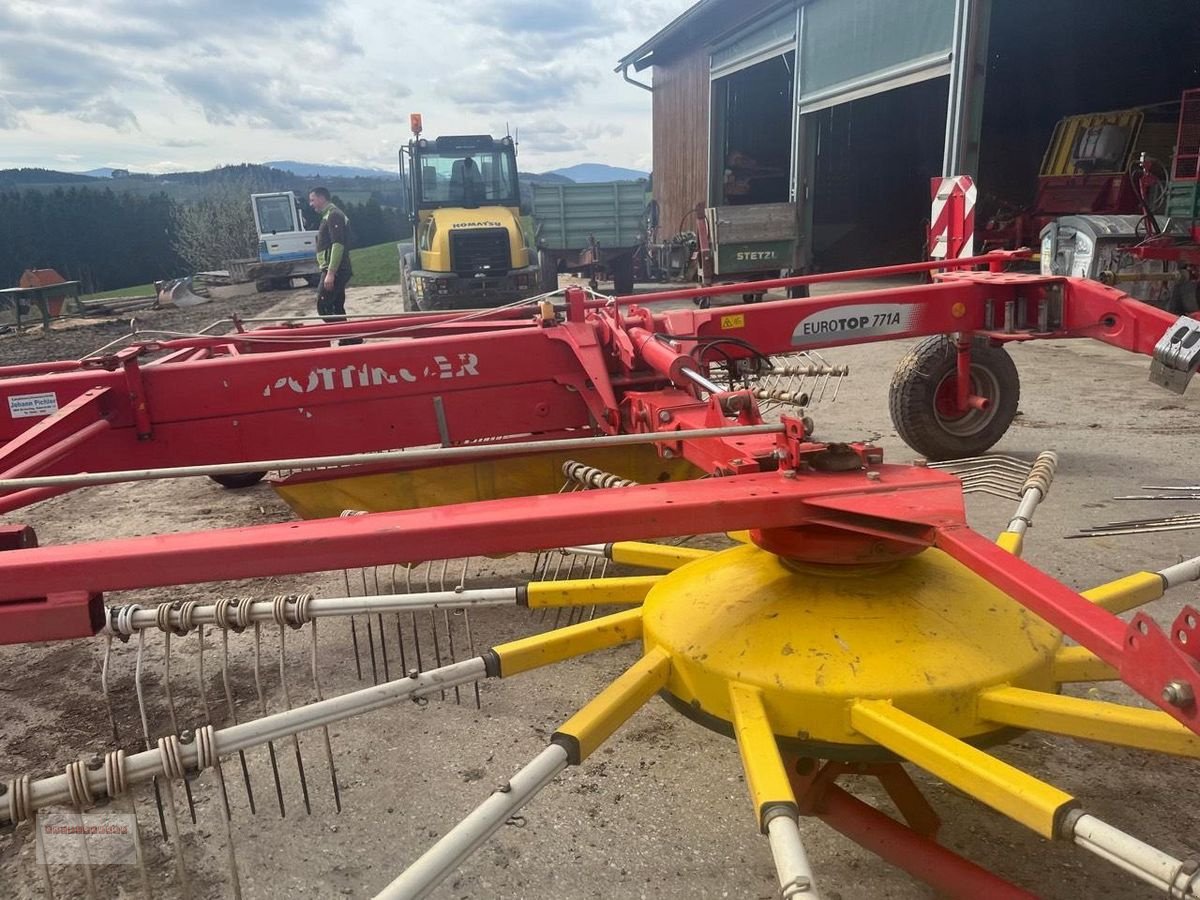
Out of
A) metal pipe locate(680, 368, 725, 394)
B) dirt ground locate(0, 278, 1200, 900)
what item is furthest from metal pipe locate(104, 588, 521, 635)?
metal pipe locate(680, 368, 725, 394)

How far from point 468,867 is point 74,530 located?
370 cm

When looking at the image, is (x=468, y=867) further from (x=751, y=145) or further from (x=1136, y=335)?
(x=751, y=145)

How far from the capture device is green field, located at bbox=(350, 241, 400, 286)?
24327 millimetres

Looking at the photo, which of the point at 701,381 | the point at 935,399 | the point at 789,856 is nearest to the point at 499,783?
the point at 789,856

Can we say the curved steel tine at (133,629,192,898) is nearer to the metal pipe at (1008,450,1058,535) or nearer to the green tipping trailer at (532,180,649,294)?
the metal pipe at (1008,450,1058,535)

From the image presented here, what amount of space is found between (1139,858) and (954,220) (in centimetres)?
603

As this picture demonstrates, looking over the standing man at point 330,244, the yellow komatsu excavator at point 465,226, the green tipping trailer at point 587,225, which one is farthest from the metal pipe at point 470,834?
the green tipping trailer at point 587,225

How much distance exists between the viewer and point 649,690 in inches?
75.3

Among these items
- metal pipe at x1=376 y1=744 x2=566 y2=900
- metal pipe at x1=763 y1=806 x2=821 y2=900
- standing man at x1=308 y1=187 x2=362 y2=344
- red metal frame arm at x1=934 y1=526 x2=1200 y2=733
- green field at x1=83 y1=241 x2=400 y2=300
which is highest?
standing man at x1=308 y1=187 x2=362 y2=344

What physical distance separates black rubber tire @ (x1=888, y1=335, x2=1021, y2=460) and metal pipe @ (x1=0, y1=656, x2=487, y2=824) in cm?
359

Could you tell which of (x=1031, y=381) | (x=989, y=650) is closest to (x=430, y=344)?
(x=989, y=650)

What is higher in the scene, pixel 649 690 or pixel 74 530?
pixel 649 690

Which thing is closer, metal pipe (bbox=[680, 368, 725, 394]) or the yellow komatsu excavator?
metal pipe (bbox=[680, 368, 725, 394])

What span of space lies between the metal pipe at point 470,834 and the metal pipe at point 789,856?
389mm
